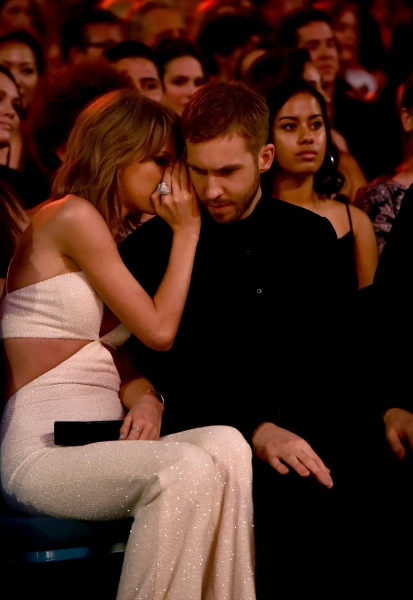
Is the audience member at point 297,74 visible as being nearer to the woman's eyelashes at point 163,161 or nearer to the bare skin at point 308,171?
the bare skin at point 308,171

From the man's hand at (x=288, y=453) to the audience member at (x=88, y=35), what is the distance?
2.34m

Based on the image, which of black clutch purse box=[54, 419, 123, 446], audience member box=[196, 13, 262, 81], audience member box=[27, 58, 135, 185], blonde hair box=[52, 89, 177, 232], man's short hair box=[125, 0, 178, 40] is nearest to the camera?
black clutch purse box=[54, 419, 123, 446]

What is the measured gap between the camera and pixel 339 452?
6.84 feet

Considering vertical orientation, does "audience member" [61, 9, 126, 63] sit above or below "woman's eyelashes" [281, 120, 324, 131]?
above

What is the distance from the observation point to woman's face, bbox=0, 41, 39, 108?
12.0 ft

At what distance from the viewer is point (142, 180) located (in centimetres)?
226

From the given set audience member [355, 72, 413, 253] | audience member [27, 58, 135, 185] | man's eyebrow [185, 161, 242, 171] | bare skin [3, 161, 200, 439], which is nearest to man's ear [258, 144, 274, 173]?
man's eyebrow [185, 161, 242, 171]

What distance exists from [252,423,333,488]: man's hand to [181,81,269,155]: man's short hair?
2.60 feet

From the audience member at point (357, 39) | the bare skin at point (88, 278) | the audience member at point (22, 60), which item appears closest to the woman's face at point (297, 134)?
the bare skin at point (88, 278)

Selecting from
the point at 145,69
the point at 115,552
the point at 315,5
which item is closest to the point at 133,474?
the point at 115,552

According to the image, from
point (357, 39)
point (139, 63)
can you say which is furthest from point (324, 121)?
point (357, 39)

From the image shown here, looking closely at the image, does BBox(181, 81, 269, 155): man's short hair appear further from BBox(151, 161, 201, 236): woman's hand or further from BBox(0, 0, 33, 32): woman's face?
BBox(0, 0, 33, 32): woman's face

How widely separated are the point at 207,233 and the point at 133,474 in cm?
85

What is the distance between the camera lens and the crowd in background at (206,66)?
2883mm
